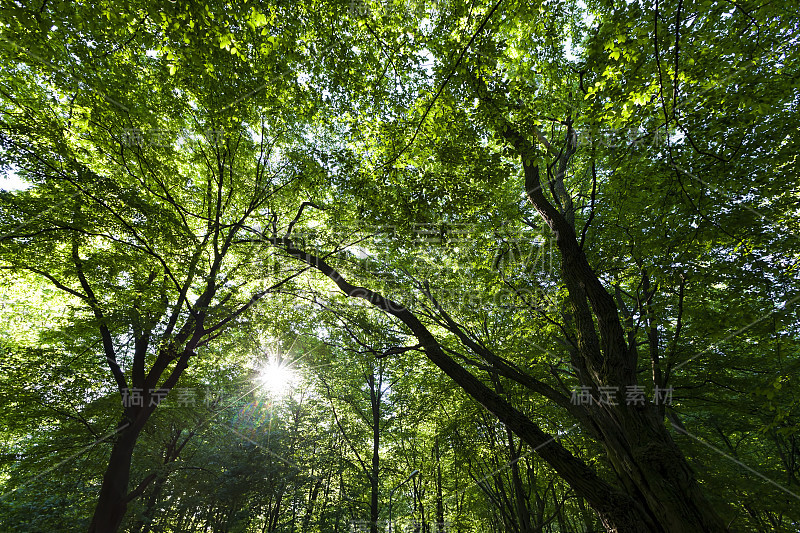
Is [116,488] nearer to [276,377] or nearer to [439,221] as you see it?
[276,377]

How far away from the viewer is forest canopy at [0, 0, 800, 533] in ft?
11.3

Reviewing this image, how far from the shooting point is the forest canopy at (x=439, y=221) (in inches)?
135

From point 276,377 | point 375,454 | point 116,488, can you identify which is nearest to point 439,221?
point 116,488

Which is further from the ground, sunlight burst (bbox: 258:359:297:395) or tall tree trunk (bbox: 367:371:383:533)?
sunlight burst (bbox: 258:359:297:395)

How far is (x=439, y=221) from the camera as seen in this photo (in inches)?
227

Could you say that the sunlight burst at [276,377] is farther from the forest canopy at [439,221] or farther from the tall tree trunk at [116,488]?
the tall tree trunk at [116,488]

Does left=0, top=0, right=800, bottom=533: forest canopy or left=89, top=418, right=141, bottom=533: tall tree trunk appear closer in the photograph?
left=0, top=0, right=800, bottom=533: forest canopy

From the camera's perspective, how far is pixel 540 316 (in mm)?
5328

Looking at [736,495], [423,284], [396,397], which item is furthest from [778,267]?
[396,397]

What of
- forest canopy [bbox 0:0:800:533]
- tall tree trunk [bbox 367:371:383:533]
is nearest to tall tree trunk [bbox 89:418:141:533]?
forest canopy [bbox 0:0:800:533]

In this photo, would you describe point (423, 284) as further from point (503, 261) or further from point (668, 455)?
point (668, 455)

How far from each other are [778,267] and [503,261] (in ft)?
12.5

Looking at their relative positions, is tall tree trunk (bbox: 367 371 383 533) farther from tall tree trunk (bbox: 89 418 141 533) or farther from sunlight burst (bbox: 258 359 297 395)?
tall tree trunk (bbox: 89 418 141 533)

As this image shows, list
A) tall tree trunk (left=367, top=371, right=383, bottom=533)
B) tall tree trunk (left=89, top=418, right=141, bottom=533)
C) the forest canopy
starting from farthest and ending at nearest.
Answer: tall tree trunk (left=367, top=371, right=383, bottom=533)
tall tree trunk (left=89, top=418, right=141, bottom=533)
the forest canopy
